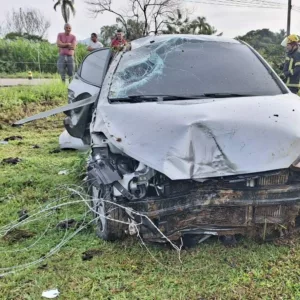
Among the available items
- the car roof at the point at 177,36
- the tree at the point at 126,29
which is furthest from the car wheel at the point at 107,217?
the tree at the point at 126,29

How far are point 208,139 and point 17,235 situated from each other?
5.86ft

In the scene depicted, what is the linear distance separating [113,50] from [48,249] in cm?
229

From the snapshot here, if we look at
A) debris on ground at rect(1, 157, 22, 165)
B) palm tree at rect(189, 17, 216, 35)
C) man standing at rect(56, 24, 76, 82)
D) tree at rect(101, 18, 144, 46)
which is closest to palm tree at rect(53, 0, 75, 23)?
tree at rect(101, 18, 144, 46)

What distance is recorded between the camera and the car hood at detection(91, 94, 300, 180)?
8.39ft

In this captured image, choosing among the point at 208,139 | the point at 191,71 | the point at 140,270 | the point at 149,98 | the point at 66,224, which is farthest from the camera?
the point at 191,71

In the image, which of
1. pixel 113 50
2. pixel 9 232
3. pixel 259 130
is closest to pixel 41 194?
pixel 9 232

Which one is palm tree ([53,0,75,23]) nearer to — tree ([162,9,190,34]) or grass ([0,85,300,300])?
tree ([162,9,190,34])

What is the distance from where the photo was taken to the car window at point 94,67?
4.71 metres

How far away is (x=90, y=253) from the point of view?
2.94m

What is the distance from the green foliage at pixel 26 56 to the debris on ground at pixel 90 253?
57.9ft

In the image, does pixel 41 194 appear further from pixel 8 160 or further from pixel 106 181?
pixel 106 181

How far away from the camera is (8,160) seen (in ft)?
17.8

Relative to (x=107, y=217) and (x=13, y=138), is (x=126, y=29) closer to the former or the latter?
(x=13, y=138)

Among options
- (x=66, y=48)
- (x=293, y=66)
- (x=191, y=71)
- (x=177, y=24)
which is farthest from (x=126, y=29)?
(x=191, y=71)
